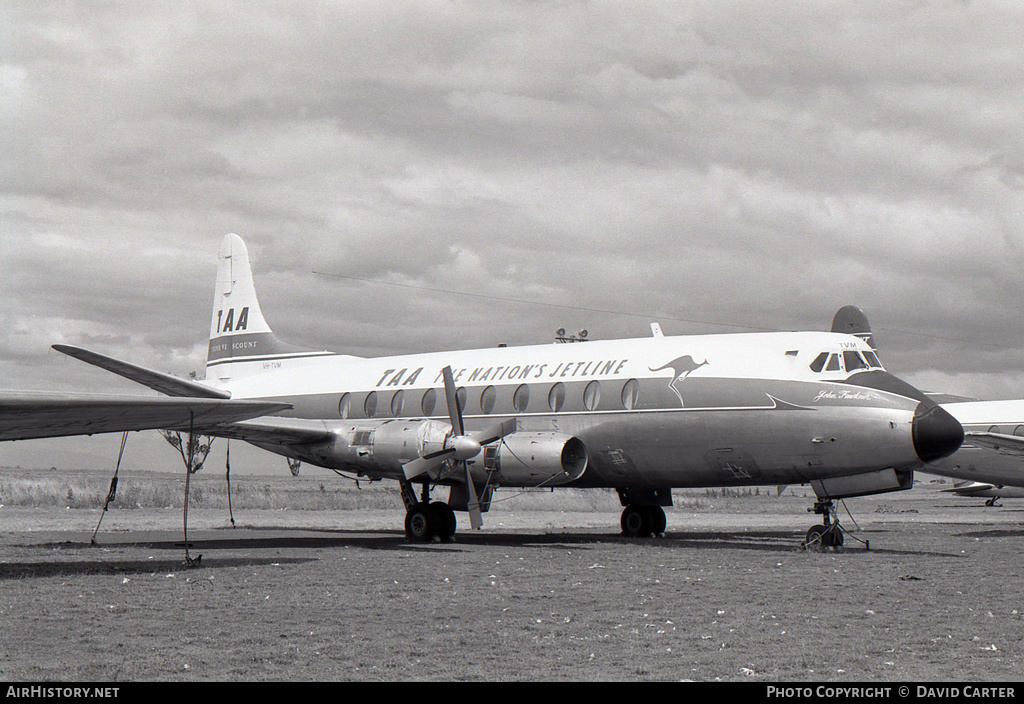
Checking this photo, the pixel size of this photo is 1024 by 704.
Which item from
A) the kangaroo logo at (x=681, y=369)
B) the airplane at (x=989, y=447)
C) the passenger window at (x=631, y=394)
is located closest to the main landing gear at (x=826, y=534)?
the kangaroo logo at (x=681, y=369)

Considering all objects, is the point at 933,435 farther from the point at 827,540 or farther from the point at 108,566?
the point at 108,566

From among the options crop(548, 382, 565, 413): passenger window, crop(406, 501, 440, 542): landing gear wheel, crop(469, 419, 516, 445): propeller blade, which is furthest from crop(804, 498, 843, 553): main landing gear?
crop(406, 501, 440, 542): landing gear wheel

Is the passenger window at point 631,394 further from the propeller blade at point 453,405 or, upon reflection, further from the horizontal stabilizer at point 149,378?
the horizontal stabilizer at point 149,378

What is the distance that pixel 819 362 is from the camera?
768 inches

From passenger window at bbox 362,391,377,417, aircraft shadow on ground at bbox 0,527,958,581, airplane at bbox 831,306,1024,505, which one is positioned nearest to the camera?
aircraft shadow on ground at bbox 0,527,958,581

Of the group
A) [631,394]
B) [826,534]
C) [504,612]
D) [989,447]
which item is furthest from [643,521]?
[989,447]

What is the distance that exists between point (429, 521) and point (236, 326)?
12.9 metres

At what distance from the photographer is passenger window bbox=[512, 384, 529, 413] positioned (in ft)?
75.6

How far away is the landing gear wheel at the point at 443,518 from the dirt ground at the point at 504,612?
1.27 meters

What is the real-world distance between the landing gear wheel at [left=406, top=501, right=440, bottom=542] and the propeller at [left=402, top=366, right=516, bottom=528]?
3.15 ft

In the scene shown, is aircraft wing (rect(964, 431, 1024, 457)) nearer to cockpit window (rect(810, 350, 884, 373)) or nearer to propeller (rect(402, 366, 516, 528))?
cockpit window (rect(810, 350, 884, 373))

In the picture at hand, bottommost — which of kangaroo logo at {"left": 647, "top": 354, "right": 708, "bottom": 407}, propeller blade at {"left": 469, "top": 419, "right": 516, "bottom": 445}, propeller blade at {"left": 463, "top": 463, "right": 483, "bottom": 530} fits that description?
propeller blade at {"left": 463, "top": 463, "right": 483, "bottom": 530}

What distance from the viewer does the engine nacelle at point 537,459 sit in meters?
20.5

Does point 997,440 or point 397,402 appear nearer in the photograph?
point 397,402
